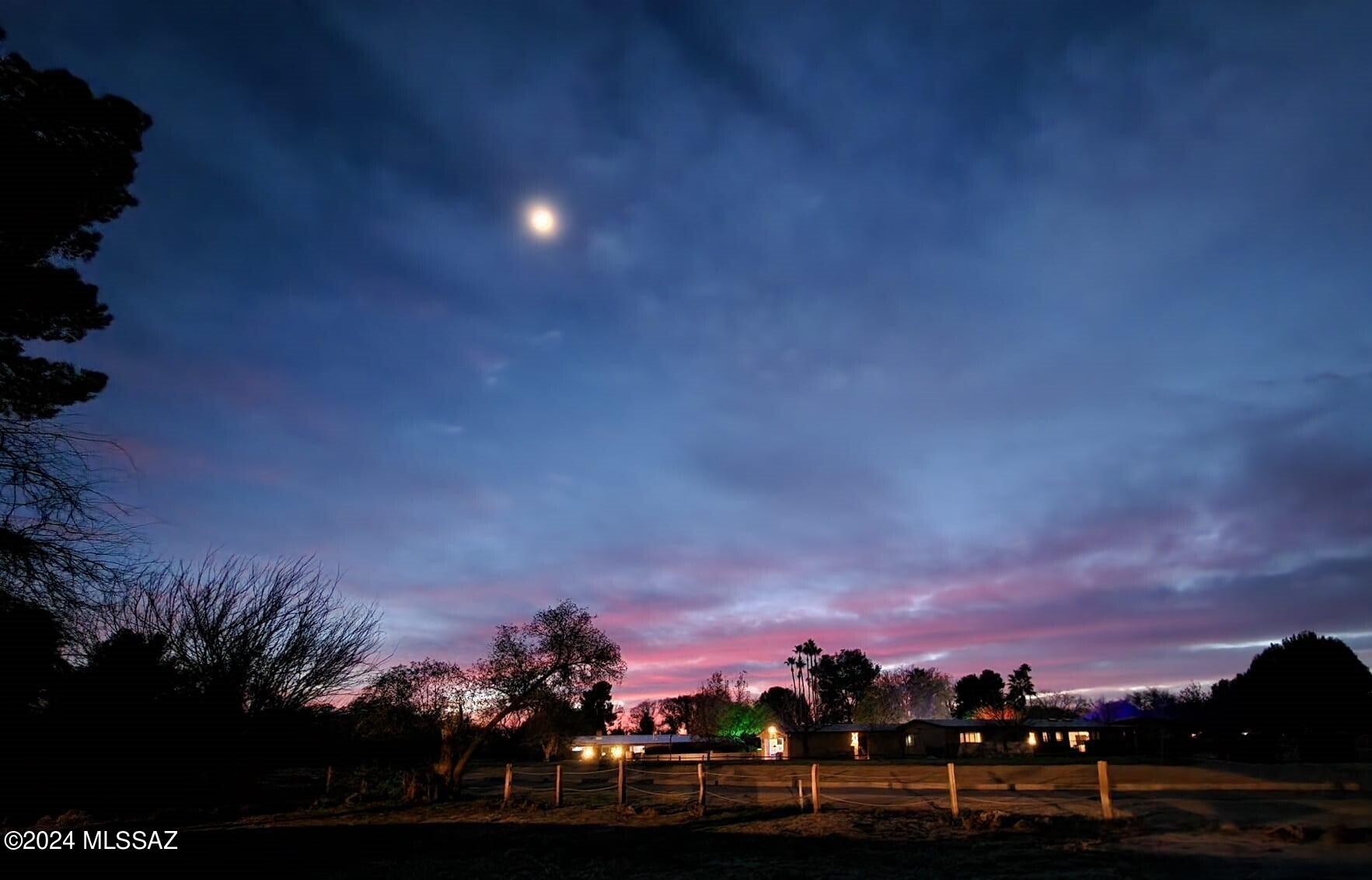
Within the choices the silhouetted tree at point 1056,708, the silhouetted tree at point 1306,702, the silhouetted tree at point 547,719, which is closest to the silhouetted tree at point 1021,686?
the silhouetted tree at point 1056,708

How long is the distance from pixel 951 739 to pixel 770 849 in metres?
67.4

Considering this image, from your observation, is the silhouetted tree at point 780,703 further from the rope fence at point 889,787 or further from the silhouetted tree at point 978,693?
the rope fence at point 889,787

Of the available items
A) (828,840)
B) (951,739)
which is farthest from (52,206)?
(951,739)

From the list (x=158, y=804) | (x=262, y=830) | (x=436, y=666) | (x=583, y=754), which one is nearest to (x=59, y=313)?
(x=262, y=830)

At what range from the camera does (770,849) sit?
17047 millimetres

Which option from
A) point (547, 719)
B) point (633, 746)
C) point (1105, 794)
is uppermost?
point (547, 719)

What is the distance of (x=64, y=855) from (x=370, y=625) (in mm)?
8629

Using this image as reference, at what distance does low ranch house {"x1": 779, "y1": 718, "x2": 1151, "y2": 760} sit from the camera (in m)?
Result: 74.2

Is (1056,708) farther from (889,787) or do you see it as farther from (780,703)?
(889,787)

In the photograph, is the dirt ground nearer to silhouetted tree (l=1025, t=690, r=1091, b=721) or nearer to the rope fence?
the rope fence

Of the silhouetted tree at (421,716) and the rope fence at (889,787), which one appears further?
the silhouetted tree at (421,716)

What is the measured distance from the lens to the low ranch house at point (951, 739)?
74.2 m

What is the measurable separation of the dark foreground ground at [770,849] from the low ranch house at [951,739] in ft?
191

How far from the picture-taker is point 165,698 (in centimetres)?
2053
